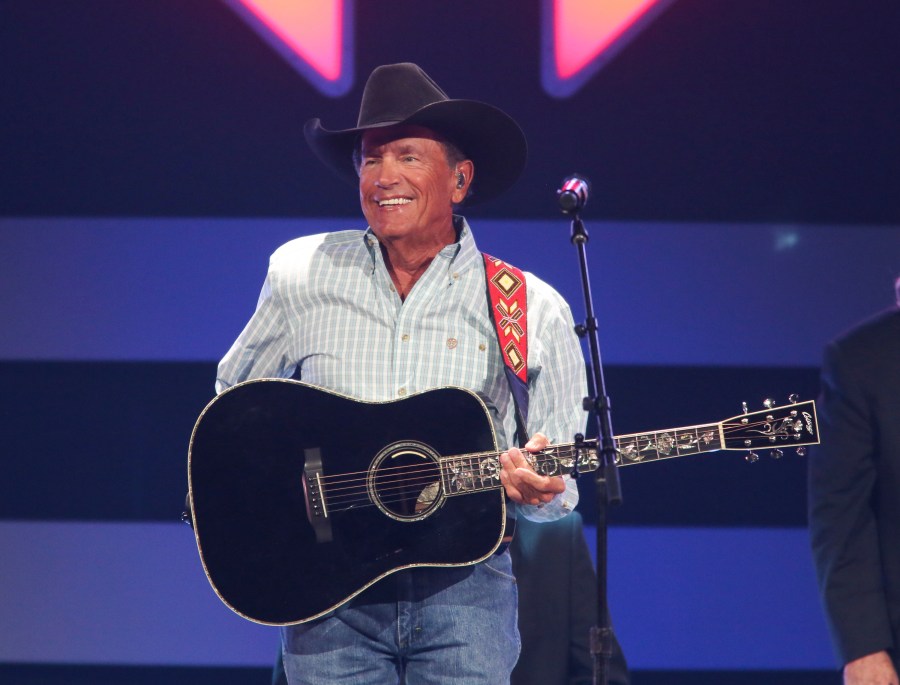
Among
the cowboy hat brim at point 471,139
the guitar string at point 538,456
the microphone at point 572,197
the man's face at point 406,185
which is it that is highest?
the cowboy hat brim at point 471,139

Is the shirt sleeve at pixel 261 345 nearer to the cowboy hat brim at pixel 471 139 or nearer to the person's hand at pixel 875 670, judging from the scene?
the cowboy hat brim at pixel 471 139

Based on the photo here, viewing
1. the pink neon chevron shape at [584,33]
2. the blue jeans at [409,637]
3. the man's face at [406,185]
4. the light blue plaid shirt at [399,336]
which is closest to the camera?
the blue jeans at [409,637]

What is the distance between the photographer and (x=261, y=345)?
325cm

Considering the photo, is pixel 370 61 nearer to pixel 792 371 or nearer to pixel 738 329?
pixel 738 329

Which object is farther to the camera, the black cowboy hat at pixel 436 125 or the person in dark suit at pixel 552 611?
the person in dark suit at pixel 552 611

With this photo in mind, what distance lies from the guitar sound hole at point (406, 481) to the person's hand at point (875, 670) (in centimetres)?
122

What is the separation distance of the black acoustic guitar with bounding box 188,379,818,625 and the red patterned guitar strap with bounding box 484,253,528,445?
23 centimetres

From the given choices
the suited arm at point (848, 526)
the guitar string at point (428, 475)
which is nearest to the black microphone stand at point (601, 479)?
the guitar string at point (428, 475)

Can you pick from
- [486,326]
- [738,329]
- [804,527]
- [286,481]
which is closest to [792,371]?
[738,329]

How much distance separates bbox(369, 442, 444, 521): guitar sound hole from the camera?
9.34ft

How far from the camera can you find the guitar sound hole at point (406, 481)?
2.85m

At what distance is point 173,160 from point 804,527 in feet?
10.6

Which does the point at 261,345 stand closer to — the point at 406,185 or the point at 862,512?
the point at 406,185

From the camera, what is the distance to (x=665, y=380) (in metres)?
4.78
